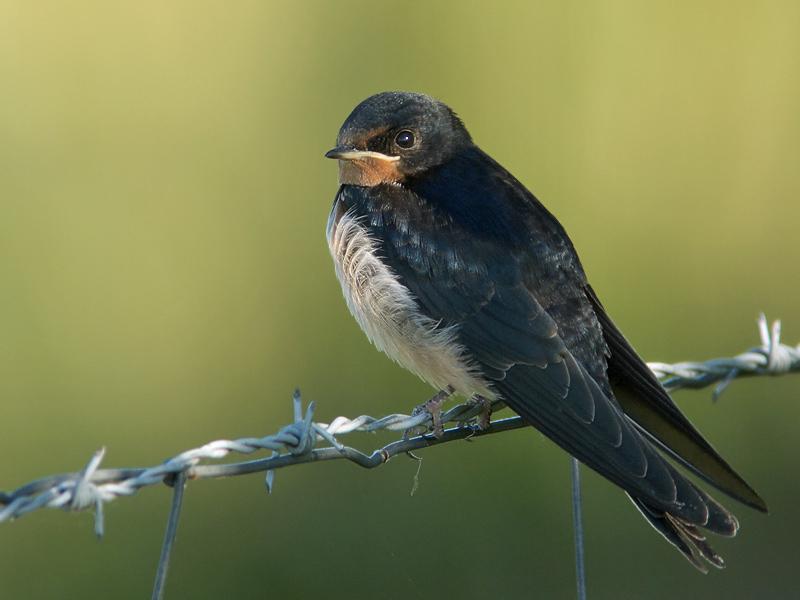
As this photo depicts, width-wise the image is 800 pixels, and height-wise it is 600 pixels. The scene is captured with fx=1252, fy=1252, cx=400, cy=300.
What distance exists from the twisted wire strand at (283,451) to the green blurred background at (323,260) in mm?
1461

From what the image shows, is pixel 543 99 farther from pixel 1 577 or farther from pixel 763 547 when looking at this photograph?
pixel 1 577

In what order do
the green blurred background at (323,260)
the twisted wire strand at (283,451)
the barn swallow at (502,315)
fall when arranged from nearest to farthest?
the twisted wire strand at (283,451) → the barn swallow at (502,315) → the green blurred background at (323,260)

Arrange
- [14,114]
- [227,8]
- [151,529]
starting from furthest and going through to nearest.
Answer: [227,8]
[14,114]
[151,529]

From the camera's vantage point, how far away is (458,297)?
10.0ft

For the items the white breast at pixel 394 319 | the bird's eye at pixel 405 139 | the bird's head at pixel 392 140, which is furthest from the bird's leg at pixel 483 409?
the bird's eye at pixel 405 139

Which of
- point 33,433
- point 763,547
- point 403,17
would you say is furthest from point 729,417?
point 33,433

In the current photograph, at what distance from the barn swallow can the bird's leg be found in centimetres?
3

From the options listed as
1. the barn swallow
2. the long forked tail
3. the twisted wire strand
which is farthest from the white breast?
the long forked tail

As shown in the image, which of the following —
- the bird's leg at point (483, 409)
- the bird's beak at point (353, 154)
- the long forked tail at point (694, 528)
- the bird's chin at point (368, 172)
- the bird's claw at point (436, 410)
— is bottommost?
the long forked tail at point (694, 528)

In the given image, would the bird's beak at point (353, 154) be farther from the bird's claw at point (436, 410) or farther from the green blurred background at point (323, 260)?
the green blurred background at point (323, 260)

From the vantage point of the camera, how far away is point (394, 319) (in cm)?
315

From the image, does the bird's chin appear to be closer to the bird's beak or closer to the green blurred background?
the bird's beak

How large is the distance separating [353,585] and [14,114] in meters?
2.38

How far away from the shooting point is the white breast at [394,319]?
10.0ft
